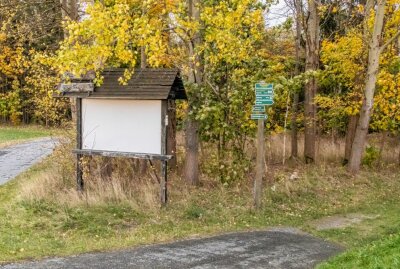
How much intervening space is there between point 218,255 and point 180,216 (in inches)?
99.3

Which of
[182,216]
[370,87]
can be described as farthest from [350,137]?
[182,216]

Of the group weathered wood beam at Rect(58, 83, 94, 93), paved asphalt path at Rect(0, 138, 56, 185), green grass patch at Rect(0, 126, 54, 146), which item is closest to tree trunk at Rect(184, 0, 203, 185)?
weathered wood beam at Rect(58, 83, 94, 93)

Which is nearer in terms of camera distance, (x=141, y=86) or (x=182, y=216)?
(x=182, y=216)

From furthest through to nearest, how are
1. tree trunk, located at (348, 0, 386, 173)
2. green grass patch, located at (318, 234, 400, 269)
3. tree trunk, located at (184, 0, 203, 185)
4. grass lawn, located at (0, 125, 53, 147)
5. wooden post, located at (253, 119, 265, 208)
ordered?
grass lawn, located at (0, 125, 53, 147) < tree trunk, located at (348, 0, 386, 173) < tree trunk, located at (184, 0, 203, 185) < wooden post, located at (253, 119, 265, 208) < green grass patch, located at (318, 234, 400, 269)

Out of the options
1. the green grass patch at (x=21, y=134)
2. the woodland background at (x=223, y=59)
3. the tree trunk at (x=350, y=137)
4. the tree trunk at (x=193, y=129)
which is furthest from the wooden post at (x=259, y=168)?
the green grass patch at (x=21, y=134)

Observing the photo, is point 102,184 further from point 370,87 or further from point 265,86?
point 370,87

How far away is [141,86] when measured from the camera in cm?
1064

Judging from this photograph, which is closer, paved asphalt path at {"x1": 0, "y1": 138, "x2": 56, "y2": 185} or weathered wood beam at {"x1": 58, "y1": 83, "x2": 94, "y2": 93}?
weathered wood beam at {"x1": 58, "y1": 83, "x2": 94, "y2": 93}

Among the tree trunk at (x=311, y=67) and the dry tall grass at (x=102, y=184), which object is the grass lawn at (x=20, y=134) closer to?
the dry tall grass at (x=102, y=184)

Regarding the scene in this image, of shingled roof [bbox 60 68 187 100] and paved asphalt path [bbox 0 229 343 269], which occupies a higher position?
shingled roof [bbox 60 68 187 100]

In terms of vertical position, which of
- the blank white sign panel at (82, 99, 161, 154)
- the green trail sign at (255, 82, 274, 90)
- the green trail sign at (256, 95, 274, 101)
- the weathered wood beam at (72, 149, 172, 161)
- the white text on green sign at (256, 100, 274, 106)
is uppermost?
the green trail sign at (255, 82, 274, 90)

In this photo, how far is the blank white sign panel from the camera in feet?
34.7

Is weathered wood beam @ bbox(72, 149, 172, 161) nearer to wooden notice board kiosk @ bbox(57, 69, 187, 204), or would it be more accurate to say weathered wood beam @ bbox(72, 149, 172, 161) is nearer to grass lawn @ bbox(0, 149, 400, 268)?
wooden notice board kiosk @ bbox(57, 69, 187, 204)

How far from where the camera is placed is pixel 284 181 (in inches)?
527
